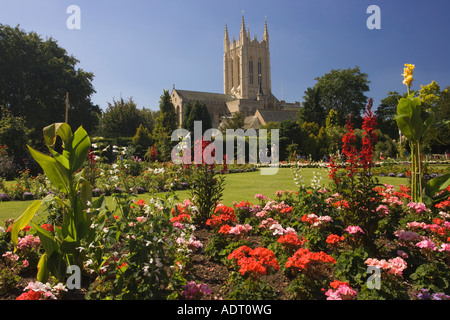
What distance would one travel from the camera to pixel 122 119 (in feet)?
132

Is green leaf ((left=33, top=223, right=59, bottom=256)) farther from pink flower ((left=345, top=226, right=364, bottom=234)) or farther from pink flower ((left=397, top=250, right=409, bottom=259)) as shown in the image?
pink flower ((left=397, top=250, right=409, bottom=259))

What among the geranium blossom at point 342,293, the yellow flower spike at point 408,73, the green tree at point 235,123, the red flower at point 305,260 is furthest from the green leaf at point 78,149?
the green tree at point 235,123

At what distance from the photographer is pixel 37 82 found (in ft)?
88.0

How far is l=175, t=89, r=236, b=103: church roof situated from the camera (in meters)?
60.2

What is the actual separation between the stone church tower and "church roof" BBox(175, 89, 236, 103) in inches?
210

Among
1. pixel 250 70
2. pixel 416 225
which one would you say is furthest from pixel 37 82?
pixel 250 70

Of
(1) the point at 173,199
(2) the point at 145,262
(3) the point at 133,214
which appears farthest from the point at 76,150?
(2) the point at 145,262

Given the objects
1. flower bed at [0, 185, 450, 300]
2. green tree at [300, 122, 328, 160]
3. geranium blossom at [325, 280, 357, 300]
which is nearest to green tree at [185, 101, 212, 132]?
green tree at [300, 122, 328, 160]

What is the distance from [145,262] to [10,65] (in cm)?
3057

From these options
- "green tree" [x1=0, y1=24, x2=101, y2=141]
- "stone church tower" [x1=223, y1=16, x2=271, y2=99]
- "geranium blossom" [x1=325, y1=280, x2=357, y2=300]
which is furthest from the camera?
"stone church tower" [x1=223, y1=16, x2=271, y2=99]

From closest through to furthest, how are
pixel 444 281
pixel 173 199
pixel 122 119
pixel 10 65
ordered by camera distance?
pixel 444 281, pixel 173 199, pixel 10 65, pixel 122 119

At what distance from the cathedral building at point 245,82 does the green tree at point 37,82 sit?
3325 cm

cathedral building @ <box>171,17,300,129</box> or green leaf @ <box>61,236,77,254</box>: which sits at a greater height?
cathedral building @ <box>171,17,300,129</box>
